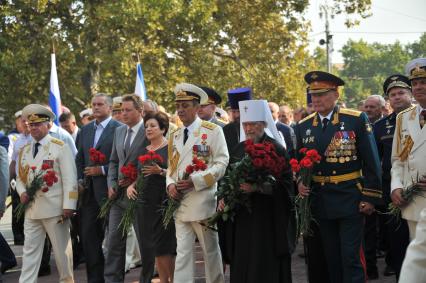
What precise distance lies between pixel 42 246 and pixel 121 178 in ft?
4.05

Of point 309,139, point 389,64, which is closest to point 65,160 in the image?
point 309,139

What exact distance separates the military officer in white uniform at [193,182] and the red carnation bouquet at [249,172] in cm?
49

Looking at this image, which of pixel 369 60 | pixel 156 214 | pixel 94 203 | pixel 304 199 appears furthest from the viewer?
pixel 369 60

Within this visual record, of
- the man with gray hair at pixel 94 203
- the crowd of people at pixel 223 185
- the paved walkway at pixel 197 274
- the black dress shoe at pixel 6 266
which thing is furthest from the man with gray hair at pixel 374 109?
the black dress shoe at pixel 6 266

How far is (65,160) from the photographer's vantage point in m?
10.2

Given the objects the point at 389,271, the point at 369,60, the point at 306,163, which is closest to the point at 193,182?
the point at 306,163

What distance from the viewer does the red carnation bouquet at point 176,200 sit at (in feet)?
29.2

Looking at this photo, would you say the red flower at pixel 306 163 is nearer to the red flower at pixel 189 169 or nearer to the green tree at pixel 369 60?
the red flower at pixel 189 169

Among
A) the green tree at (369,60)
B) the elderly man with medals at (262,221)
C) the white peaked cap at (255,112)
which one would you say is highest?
the green tree at (369,60)

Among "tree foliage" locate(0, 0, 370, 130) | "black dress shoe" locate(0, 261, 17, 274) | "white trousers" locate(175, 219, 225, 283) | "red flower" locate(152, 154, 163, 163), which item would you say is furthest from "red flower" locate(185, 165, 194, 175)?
"tree foliage" locate(0, 0, 370, 130)

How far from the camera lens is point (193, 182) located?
8.96 meters

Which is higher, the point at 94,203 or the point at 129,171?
the point at 129,171

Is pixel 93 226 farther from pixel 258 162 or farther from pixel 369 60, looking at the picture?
pixel 369 60

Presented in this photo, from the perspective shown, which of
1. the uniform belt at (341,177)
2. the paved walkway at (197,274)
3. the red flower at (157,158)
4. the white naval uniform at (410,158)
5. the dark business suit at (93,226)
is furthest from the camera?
the paved walkway at (197,274)
